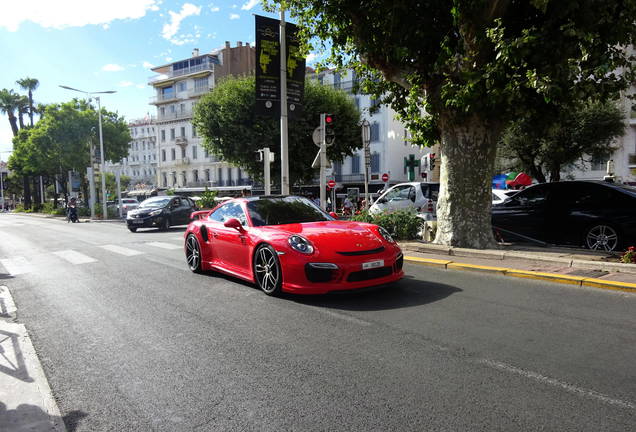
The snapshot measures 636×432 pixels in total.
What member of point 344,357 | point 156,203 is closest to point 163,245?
point 156,203

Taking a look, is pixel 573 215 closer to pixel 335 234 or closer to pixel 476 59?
pixel 476 59

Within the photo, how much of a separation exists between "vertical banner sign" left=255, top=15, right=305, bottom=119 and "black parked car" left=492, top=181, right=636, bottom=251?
287 inches

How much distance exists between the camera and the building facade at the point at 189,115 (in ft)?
192

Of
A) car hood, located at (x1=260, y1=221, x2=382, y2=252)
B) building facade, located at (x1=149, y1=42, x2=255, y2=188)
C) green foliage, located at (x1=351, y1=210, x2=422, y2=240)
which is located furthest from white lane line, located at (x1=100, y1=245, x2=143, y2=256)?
building facade, located at (x1=149, y1=42, x2=255, y2=188)

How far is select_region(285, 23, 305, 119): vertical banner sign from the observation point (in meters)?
13.9

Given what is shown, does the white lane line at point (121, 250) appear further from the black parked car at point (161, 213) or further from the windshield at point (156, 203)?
the windshield at point (156, 203)

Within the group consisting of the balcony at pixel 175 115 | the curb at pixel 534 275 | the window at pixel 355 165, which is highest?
the balcony at pixel 175 115

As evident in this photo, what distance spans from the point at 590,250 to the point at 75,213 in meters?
32.1

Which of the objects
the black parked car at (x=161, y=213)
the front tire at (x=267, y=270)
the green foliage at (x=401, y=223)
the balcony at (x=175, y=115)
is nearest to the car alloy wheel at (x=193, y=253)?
the front tire at (x=267, y=270)

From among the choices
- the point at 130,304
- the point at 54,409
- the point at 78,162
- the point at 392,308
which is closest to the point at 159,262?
the point at 130,304

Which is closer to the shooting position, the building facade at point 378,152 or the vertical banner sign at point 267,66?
the vertical banner sign at point 267,66

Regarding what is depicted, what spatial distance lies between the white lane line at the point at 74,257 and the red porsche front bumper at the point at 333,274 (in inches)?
253

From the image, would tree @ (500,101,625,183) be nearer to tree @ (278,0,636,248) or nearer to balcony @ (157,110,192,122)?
tree @ (278,0,636,248)

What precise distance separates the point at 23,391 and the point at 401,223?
28.3 feet
